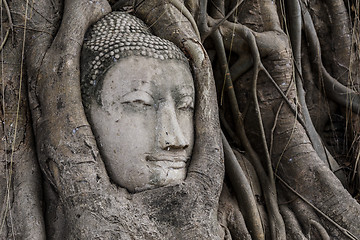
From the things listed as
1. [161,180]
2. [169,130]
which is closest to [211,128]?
[169,130]

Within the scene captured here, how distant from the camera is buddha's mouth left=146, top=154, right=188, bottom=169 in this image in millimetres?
2023

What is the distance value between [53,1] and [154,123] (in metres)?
0.79

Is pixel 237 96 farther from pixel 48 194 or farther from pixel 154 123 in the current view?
pixel 48 194

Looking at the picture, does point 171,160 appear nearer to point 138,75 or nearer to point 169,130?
point 169,130

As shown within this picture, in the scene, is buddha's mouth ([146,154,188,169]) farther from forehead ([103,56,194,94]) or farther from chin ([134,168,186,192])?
forehead ([103,56,194,94])

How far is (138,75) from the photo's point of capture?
6.72ft

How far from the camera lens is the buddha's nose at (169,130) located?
2.02m

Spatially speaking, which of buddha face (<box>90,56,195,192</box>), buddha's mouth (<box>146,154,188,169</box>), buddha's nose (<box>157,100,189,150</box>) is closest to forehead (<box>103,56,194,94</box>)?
buddha face (<box>90,56,195,192</box>)

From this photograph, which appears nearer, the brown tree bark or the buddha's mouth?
the brown tree bark

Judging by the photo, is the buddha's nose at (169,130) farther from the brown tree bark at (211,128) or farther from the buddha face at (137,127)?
the brown tree bark at (211,128)

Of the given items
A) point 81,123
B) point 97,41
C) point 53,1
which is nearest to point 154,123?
point 81,123

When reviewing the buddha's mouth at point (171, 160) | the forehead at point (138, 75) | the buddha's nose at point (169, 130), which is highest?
the forehead at point (138, 75)

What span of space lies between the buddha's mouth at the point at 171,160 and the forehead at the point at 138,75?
0.30m

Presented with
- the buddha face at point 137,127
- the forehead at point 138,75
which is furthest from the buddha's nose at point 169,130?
the forehead at point 138,75
